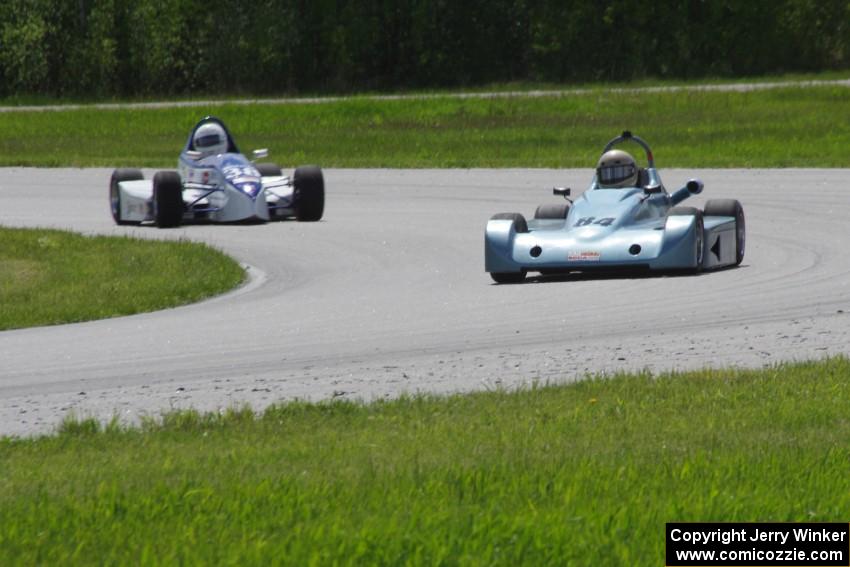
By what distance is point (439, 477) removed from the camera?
6422 mm

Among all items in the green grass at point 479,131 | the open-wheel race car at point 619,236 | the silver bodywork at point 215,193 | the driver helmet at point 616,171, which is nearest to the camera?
the open-wheel race car at point 619,236

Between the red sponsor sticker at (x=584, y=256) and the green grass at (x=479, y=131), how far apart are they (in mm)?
15224

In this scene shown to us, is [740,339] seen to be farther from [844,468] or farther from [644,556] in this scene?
[644,556]

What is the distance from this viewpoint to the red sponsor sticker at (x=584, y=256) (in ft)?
46.1

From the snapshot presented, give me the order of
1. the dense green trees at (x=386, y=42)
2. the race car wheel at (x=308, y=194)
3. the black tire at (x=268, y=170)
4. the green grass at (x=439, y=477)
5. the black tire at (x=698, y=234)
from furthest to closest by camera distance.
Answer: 1. the dense green trees at (x=386, y=42)
2. the black tire at (x=268, y=170)
3. the race car wheel at (x=308, y=194)
4. the black tire at (x=698, y=234)
5. the green grass at (x=439, y=477)

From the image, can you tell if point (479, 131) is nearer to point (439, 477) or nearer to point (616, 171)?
point (616, 171)

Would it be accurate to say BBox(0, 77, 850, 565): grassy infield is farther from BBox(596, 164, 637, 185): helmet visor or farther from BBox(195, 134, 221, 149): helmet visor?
BBox(195, 134, 221, 149): helmet visor

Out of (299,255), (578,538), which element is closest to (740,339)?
(578,538)

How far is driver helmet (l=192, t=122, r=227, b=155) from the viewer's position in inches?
820

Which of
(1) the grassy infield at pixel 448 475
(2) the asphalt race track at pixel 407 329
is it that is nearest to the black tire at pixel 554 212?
(2) the asphalt race track at pixel 407 329

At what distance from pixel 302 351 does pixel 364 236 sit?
8.38 meters

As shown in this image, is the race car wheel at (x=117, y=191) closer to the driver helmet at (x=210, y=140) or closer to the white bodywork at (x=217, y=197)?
the white bodywork at (x=217, y=197)

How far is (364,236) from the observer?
18781 millimetres

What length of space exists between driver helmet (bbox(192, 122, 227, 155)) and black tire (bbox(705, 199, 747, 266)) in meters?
7.82
